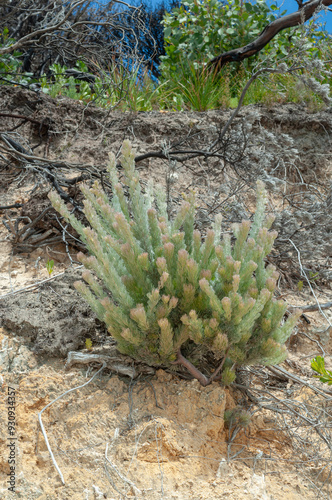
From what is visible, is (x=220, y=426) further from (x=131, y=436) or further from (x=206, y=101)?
(x=206, y=101)

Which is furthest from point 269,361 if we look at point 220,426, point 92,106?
point 92,106

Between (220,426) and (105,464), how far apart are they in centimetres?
61

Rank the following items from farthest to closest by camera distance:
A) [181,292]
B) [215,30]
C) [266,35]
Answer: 1. [215,30]
2. [266,35]
3. [181,292]

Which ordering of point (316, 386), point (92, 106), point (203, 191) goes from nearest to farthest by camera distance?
point (316, 386)
point (203, 191)
point (92, 106)

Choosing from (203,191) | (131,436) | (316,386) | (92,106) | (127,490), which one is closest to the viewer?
(127,490)

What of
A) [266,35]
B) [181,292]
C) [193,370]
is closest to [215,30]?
[266,35]

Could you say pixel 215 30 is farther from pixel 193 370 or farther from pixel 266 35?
pixel 193 370

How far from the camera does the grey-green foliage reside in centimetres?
211

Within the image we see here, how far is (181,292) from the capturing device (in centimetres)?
229

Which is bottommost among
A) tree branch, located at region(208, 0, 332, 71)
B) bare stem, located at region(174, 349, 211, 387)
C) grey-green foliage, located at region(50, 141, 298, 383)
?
bare stem, located at region(174, 349, 211, 387)

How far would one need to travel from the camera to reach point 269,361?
2334 mm

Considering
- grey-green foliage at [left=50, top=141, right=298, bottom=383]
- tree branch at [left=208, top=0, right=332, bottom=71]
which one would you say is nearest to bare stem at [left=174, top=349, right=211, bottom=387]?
grey-green foliage at [left=50, top=141, right=298, bottom=383]

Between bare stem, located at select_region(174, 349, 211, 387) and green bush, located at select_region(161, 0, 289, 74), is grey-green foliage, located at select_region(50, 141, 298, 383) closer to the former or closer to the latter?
bare stem, located at select_region(174, 349, 211, 387)

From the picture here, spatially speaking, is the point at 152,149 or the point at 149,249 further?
the point at 152,149
